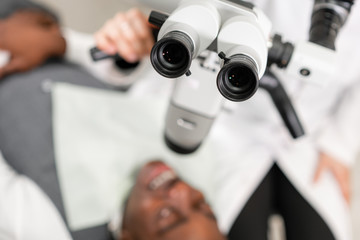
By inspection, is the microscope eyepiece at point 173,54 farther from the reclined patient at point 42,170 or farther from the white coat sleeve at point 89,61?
the white coat sleeve at point 89,61

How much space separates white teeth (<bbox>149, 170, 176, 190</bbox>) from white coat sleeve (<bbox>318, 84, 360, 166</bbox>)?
1.44ft

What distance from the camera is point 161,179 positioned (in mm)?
795

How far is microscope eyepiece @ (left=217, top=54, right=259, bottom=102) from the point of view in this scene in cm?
36

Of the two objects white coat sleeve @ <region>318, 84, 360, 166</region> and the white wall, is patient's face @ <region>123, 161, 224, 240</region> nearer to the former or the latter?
white coat sleeve @ <region>318, 84, 360, 166</region>

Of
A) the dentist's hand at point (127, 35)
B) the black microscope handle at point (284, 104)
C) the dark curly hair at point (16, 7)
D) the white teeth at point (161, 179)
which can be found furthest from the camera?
the dark curly hair at point (16, 7)

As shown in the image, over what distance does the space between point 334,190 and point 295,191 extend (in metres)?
0.10

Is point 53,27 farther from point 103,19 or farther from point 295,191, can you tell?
point 295,191

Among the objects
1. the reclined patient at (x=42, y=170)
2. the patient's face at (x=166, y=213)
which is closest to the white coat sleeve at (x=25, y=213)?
the reclined patient at (x=42, y=170)

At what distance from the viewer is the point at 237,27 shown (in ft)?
1.29

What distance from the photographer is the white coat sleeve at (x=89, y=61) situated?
1021 mm

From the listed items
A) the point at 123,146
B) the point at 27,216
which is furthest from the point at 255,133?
the point at 27,216

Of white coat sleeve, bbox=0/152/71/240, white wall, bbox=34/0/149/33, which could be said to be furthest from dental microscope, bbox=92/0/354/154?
white wall, bbox=34/0/149/33

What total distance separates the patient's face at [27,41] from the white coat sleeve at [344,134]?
32.1 inches

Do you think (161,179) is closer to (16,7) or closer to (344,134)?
(344,134)
